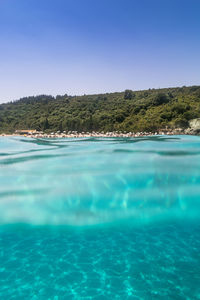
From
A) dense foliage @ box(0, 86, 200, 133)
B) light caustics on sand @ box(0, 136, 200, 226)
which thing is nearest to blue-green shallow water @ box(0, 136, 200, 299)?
light caustics on sand @ box(0, 136, 200, 226)

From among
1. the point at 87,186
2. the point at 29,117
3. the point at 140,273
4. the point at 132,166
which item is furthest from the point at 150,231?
the point at 29,117

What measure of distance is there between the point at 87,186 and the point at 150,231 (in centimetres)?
349

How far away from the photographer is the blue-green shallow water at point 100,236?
3.45m

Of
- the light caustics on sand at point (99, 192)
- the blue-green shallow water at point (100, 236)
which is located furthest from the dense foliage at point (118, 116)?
the blue-green shallow water at point (100, 236)

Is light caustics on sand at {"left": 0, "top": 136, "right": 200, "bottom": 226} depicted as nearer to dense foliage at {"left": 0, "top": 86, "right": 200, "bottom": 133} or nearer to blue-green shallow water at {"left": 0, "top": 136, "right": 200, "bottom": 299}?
blue-green shallow water at {"left": 0, "top": 136, "right": 200, "bottom": 299}

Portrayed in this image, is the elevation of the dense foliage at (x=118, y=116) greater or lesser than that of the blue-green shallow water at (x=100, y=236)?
greater

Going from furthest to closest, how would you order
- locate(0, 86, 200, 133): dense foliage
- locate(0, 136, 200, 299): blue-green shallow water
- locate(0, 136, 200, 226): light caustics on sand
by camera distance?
locate(0, 86, 200, 133): dense foliage, locate(0, 136, 200, 226): light caustics on sand, locate(0, 136, 200, 299): blue-green shallow water

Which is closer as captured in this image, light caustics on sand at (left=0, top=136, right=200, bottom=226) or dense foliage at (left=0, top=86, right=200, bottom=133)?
light caustics on sand at (left=0, top=136, right=200, bottom=226)

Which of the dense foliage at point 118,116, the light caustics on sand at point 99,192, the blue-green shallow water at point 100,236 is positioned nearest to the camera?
the blue-green shallow water at point 100,236

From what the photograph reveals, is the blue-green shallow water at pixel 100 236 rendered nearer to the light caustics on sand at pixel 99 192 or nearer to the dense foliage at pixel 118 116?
the light caustics on sand at pixel 99 192

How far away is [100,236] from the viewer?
493cm

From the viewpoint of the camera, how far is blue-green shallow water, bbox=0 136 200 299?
3445mm

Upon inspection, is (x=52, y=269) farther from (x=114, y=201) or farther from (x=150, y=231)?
(x=114, y=201)

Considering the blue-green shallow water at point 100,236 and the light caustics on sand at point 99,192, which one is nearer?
the blue-green shallow water at point 100,236
